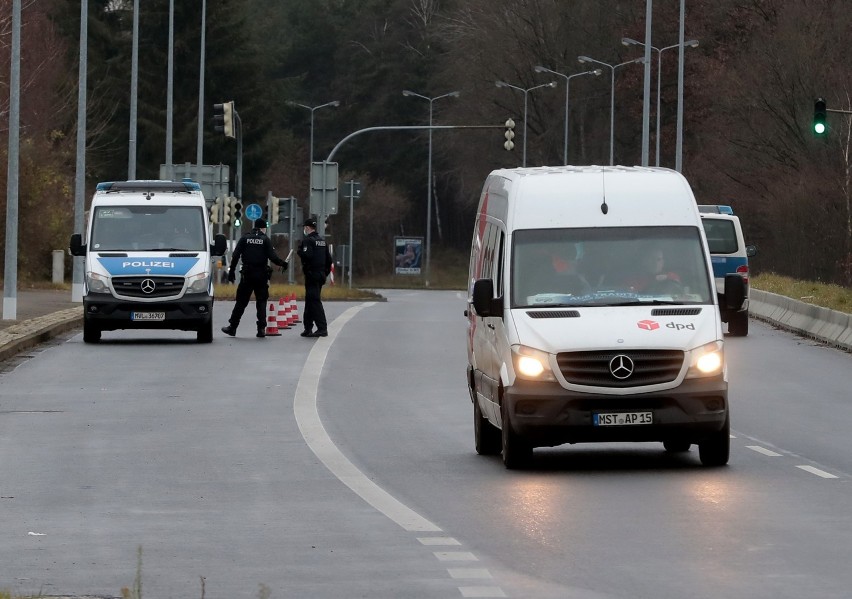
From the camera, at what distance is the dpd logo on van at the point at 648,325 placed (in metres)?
14.4

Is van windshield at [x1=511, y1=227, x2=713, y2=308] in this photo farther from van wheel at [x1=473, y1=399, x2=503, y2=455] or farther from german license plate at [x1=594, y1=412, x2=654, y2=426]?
van wheel at [x1=473, y1=399, x2=503, y2=455]

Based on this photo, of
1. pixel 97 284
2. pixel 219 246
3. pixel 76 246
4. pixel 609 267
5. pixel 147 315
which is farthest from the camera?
pixel 76 246

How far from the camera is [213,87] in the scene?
102m

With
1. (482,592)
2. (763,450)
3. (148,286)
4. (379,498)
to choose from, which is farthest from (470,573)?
(148,286)

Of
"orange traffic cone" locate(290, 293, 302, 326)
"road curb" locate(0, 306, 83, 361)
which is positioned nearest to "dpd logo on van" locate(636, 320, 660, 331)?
"road curb" locate(0, 306, 83, 361)

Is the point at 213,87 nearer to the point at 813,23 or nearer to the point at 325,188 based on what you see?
the point at 813,23

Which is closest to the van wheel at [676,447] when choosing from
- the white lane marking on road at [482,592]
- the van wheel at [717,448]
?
the van wheel at [717,448]

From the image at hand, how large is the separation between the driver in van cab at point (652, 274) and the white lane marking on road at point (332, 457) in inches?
98.6

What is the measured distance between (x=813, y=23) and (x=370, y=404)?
172 ft

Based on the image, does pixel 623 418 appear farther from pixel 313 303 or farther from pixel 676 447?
pixel 313 303

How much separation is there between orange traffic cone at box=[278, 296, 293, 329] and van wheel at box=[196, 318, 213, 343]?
3735 mm

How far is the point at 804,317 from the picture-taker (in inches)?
1351

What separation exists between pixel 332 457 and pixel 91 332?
15.0m

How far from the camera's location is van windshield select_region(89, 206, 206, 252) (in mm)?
30266
